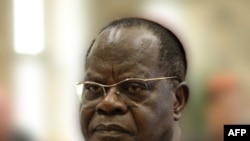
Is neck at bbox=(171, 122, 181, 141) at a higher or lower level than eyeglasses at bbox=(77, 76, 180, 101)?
lower

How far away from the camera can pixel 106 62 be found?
98cm

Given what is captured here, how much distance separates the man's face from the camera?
955mm

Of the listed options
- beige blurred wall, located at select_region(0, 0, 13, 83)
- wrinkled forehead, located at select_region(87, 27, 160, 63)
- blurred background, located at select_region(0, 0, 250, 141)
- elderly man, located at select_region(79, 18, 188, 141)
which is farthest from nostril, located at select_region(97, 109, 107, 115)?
beige blurred wall, located at select_region(0, 0, 13, 83)

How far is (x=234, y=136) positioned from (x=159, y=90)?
427 millimetres

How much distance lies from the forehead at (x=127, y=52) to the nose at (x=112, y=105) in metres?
0.05

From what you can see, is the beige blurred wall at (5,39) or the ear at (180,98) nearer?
the ear at (180,98)

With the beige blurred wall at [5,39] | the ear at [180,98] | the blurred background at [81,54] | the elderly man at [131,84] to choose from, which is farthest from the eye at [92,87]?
the beige blurred wall at [5,39]

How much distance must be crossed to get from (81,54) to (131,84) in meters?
0.49

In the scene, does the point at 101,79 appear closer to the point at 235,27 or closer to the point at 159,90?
the point at 159,90

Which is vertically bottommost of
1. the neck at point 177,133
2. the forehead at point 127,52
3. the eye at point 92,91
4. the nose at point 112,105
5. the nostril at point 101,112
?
the neck at point 177,133

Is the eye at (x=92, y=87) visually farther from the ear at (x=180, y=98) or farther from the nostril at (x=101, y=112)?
the ear at (x=180, y=98)

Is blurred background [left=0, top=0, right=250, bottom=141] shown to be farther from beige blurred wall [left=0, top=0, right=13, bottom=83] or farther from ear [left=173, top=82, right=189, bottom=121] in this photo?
ear [left=173, top=82, right=189, bottom=121]

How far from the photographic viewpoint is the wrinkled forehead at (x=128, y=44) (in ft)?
3.20

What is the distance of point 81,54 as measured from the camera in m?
1.42
